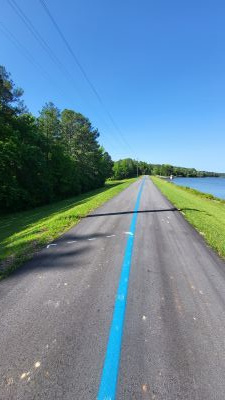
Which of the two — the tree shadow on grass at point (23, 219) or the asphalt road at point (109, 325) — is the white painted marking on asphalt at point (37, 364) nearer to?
the asphalt road at point (109, 325)

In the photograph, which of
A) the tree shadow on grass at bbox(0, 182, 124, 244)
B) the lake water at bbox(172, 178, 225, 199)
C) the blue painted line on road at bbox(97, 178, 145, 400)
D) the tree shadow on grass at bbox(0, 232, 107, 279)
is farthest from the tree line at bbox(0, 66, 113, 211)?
the lake water at bbox(172, 178, 225, 199)

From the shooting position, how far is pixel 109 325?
3225 mm

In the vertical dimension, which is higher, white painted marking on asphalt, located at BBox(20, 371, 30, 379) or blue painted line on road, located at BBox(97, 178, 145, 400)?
white painted marking on asphalt, located at BBox(20, 371, 30, 379)

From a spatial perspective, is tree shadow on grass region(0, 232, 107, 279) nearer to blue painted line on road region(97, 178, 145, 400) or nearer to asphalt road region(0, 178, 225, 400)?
asphalt road region(0, 178, 225, 400)

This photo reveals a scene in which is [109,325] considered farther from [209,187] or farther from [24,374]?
[209,187]

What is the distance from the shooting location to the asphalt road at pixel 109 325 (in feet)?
7.70

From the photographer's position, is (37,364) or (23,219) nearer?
(37,364)

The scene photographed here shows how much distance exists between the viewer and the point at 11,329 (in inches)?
124

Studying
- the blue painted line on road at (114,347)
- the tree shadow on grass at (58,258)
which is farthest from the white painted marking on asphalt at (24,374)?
the tree shadow on grass at (58,258)

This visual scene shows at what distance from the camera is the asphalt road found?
7.70 ft

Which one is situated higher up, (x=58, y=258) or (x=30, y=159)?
(x=30, y=159)

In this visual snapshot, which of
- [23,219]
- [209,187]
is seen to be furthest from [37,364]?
[209,187]

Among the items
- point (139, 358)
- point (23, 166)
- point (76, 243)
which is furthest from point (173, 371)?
point (23, 166)

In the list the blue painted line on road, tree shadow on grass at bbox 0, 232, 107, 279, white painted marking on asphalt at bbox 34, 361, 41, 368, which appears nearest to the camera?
the blue painted line on road
